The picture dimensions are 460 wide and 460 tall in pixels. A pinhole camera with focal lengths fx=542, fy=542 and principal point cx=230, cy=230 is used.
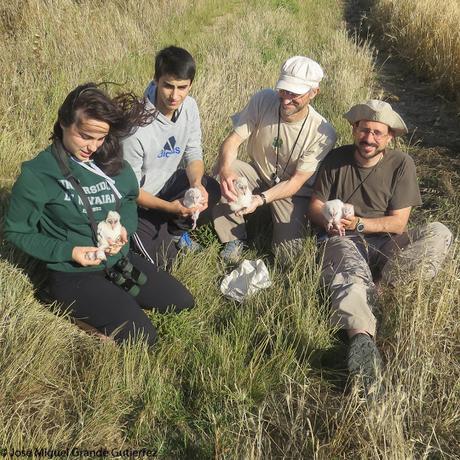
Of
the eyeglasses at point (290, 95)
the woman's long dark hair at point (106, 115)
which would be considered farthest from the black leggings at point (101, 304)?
the eyeglasses at point (290, 95)

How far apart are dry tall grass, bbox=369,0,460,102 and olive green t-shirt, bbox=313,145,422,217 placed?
423 centimetres

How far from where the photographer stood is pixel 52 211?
2729mm

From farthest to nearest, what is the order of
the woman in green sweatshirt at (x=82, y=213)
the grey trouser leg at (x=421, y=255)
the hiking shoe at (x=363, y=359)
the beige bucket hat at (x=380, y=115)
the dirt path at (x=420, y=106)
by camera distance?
the dirt path at (x=420, y=106) < the beige bucket hat at (x=380, y=115) < the grey trouser leg at (x=421, y=255) < the woman in green sweatshirt at (x=82, y=213) < the hiking shoe at (x=363, y=359)

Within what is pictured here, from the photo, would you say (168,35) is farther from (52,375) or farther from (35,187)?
(52,375)

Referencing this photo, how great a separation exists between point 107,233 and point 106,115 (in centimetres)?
60

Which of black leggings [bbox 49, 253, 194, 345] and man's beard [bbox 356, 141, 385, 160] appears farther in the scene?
man's beard [bbox 356, 141, 385, 160]

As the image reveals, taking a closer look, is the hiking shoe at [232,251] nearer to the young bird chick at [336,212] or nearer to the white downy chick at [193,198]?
the white downy chick at [193,198]

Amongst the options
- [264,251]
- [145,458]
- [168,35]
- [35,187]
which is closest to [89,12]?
[168,35]

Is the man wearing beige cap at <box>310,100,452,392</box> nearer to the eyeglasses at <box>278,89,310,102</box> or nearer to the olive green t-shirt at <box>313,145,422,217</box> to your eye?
the olive green t-shirt at <box>313,145,422,217</box>

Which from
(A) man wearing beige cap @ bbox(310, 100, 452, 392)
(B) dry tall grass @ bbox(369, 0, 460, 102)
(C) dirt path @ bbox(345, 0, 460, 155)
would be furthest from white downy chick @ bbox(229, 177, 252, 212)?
(B) dry tall grass @ bbox(369, 0, 460, 102)

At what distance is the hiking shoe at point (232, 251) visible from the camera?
3781 millimetres

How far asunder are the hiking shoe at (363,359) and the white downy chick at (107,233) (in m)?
1.35

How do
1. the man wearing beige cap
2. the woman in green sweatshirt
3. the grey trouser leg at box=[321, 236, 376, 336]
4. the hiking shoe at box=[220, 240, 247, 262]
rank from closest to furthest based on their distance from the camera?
the woman in green sweatshirt → the grey trouser leg at box=[321, 236, 376, 336] → the man wearing beige cap → the hiking shoe at box=[220, 240, 247, 262]

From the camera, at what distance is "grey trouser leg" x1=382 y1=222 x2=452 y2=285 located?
10.1 feet
